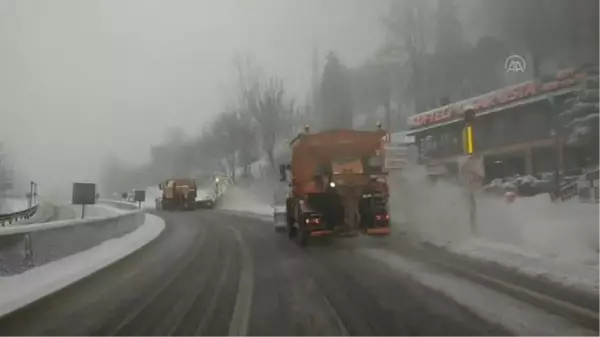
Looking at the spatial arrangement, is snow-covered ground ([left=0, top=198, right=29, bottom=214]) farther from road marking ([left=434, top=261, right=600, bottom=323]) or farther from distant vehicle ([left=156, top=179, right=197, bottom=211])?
road marking ([left=434, top=261, right=600, bottom=323])

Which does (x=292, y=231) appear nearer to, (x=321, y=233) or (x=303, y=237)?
(x=303, y=237)

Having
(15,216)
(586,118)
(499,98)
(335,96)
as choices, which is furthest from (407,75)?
(15,216)

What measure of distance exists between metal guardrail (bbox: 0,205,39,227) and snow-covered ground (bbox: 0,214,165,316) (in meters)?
15.3

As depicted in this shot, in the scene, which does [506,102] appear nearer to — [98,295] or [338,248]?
[338,248]

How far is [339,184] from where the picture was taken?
54.4 feet

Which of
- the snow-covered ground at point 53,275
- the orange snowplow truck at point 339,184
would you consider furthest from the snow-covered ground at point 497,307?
the snow-covered ground at point 53,275

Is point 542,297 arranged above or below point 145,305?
above

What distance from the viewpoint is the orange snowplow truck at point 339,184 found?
16.5 m

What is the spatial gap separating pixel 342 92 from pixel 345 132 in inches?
1582

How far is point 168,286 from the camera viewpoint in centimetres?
1026

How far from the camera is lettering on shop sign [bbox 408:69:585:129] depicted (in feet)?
105

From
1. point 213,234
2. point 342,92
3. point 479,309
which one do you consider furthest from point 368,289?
point 342,92

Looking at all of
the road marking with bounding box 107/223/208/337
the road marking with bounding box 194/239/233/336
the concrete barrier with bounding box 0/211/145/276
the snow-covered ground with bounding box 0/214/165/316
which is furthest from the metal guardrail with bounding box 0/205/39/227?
the road marking with bounding box 194/239/233/336

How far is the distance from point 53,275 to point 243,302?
5.30m
